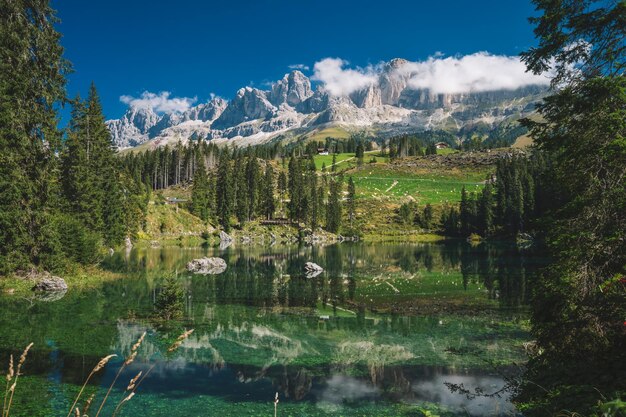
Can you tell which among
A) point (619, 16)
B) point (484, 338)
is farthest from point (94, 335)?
point (619, 16)

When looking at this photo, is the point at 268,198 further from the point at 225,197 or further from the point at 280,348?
the point at 280,348

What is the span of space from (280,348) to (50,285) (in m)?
21.9

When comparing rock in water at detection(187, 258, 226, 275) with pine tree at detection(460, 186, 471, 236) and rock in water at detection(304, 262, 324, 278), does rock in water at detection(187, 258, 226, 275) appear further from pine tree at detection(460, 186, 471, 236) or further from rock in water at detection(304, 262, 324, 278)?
pine tree at detection(460, 186, 471, 236)

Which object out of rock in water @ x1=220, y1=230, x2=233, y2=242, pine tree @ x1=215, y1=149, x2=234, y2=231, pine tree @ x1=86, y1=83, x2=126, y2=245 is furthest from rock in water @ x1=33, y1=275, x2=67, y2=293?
pine tree @ x1=215, y1=149, x2=234, y2=231

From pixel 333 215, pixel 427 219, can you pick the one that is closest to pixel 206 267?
pixel 333 215

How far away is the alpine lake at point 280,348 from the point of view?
14.6m

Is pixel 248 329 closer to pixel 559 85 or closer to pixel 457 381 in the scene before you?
pixel 457 381

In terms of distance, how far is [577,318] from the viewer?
1186cm

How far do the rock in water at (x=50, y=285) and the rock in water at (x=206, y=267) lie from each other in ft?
56.3

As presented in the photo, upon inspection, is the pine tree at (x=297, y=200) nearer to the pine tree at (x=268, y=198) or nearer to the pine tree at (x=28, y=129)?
the pine tree at (x=268, y=198)

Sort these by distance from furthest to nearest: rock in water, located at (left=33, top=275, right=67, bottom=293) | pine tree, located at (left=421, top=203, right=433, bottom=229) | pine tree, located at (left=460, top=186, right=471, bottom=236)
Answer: pine tree, located at (left=421, top=203, right=433, bottom=229)
pine tree, located at (left=460, top=186, right=471, bottom=236)
rock in water, located at (left=33, top=275, right=67, bottom=293)

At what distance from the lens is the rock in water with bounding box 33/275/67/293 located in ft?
107

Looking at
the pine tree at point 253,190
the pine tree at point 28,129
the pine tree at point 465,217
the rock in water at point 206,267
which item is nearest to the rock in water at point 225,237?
the pine tree at point 253,190

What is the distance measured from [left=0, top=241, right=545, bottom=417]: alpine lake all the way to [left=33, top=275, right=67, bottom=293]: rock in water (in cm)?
150
